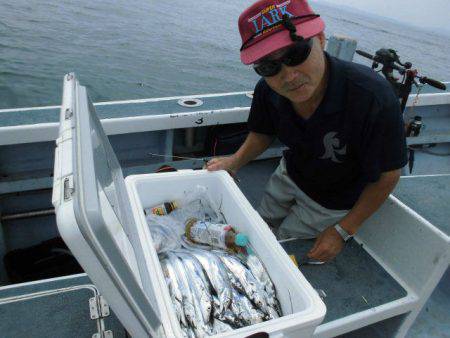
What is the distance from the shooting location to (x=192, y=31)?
54.7 feet

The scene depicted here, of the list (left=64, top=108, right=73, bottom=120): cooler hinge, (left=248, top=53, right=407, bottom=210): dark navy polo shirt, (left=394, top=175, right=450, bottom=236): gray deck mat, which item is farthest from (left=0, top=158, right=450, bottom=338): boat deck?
(left=64, top=108, right=73, bottom=120): cooler hinge

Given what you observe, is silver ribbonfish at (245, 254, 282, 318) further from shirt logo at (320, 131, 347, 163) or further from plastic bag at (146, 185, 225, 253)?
shirt logo at (320, 131, 347, 163)

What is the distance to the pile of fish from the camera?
121 centimetres

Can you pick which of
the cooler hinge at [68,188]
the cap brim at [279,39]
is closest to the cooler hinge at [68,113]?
the cooler hinge at [68,188]

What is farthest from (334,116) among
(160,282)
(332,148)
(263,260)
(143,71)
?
(143,71)

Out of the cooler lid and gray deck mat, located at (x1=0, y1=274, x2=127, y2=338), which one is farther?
gray deck mat, located at (x1=0, y1=274, x2=127, y2=338)

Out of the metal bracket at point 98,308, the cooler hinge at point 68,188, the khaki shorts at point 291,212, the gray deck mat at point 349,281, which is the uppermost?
the cooler hinge at point 68,188

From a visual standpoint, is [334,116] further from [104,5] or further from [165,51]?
[104,5]

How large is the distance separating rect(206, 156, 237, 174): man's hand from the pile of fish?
56 cm

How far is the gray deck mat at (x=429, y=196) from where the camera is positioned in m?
2.42

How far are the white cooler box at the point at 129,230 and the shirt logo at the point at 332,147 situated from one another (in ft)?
1.74

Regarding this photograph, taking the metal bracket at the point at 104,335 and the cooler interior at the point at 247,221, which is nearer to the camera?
the cooler interior at the point at 247,221

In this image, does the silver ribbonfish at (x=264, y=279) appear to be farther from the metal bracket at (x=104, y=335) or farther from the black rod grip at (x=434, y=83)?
the black rod grip at (x=434, y=83)

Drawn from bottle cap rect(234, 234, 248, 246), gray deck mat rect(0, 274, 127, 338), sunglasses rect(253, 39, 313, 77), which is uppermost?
sunglasses rect(253, 39, 313, 77)
